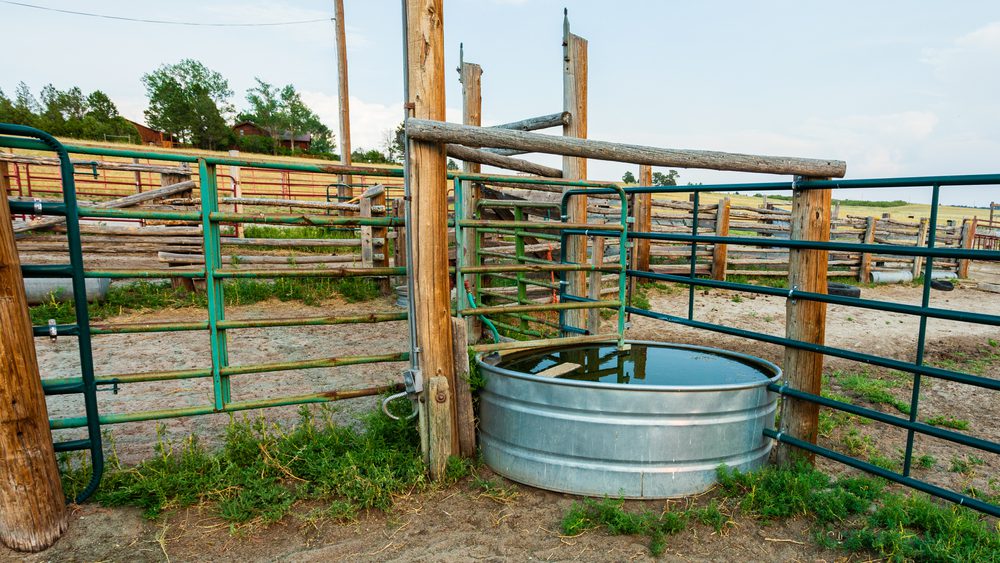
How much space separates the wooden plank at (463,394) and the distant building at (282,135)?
7388 centimetres

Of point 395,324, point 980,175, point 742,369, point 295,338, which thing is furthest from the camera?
point 395,324

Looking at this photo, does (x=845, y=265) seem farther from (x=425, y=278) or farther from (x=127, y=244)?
→ (x=127, y=244)

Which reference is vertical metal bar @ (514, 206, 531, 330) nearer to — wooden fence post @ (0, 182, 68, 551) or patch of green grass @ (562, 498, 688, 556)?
patch of green grass @ (562, 498, 688, 556)

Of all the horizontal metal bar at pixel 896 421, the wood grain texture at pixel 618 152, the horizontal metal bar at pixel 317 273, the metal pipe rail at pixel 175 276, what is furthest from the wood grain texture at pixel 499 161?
the horizontal metal bar at pixel 896 421

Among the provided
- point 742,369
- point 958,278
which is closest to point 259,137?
point 958,278

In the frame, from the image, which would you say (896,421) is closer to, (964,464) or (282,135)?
(964,464)

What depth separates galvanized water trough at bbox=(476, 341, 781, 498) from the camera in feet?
9.30

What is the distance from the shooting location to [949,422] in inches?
162

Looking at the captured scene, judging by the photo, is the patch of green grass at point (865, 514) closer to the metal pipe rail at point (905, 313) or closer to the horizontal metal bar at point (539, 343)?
the metal pipe rail at point (905, 313)

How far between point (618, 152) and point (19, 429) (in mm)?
3126

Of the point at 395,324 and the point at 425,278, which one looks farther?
the point at 395,324

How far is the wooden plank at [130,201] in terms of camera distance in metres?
8.01

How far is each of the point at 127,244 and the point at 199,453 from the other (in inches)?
293

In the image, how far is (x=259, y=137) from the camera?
64125mm
